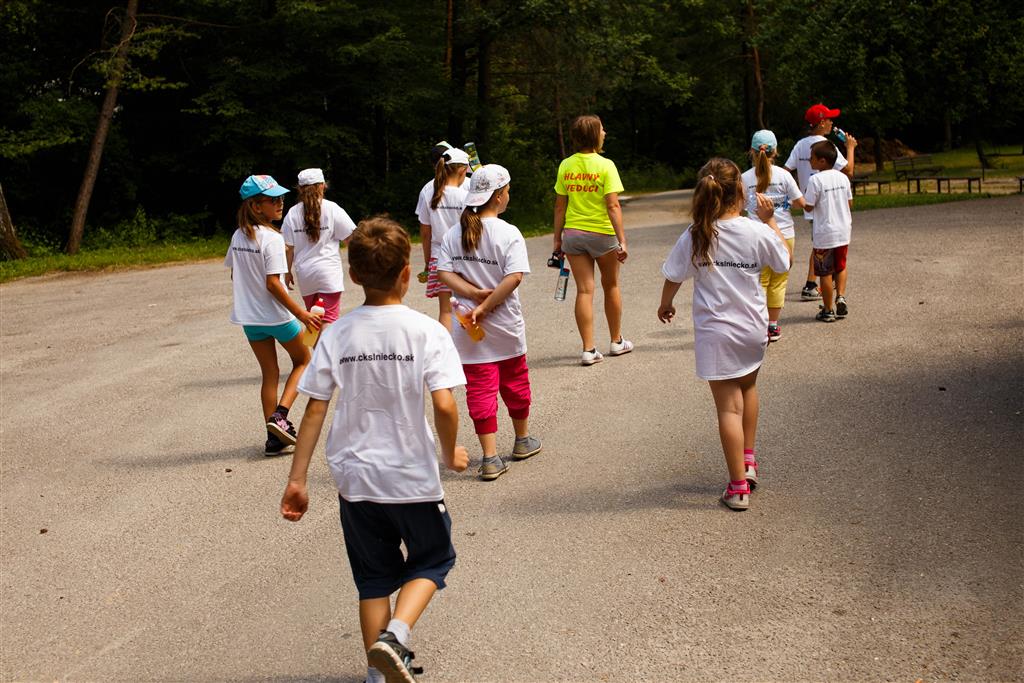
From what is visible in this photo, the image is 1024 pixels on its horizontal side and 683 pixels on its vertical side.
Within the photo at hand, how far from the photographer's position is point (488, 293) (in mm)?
6543

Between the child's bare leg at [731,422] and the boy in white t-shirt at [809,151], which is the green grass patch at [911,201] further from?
the child's bare leg at [731,422]

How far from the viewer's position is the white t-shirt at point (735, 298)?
5.85 meters

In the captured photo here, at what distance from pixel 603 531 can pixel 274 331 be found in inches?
116

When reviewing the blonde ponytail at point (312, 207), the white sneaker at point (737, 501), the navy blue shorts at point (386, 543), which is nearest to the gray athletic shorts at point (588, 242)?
the blonde ponytail at point (312, 207)

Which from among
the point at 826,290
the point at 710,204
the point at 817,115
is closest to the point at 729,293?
the point at 710,204

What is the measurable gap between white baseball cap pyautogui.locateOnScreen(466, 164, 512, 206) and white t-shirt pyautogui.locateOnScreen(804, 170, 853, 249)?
4.88m

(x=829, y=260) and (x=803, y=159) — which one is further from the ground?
(x=803, y=159)

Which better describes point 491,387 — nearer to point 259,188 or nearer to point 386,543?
point 259,188

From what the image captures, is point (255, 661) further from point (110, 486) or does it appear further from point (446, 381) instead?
point (110, 486)

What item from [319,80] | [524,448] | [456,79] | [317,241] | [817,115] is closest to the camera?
[524,448]

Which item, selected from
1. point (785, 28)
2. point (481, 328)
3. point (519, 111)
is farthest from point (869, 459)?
point (519, 111)

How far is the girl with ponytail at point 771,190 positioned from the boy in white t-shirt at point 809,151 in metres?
0.83

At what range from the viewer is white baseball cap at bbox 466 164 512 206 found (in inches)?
251

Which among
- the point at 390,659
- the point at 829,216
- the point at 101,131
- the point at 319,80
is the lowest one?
the point at 390,659
